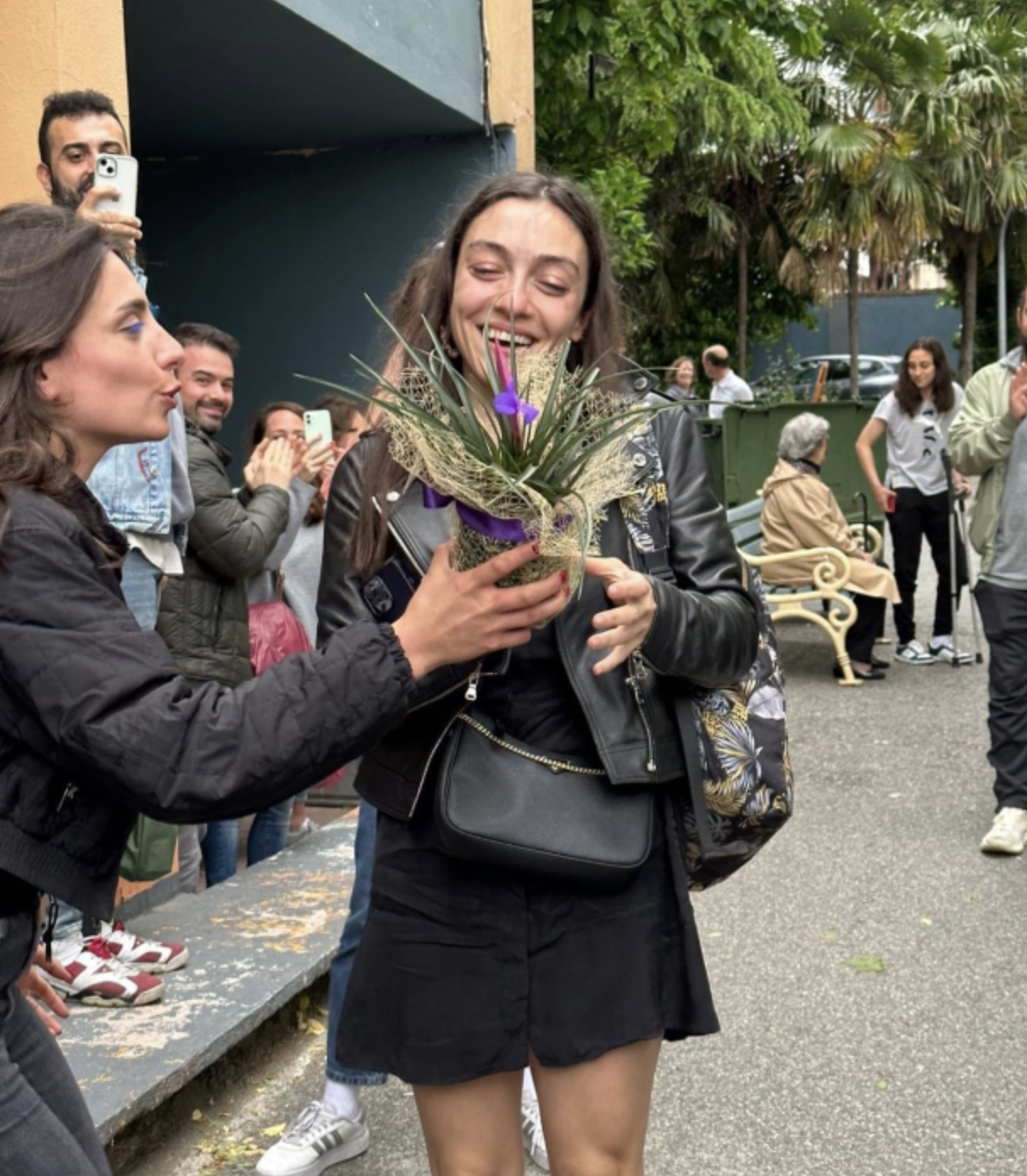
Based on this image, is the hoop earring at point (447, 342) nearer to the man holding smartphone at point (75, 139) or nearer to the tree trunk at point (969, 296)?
the man holding smartphone at point (75, 139)

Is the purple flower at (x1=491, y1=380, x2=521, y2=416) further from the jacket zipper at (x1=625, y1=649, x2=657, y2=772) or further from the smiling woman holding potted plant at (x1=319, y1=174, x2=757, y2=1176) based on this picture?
the jacket zipper at (x1=625, y1=649, x2=657, y2=772)

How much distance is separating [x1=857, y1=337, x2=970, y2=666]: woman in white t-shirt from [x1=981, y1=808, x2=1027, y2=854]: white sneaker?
4085 millimetres

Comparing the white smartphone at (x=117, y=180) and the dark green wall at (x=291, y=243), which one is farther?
the dark green wall at (x=291, y=243)

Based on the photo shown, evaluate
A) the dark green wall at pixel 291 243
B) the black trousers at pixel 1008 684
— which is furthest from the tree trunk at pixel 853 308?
the black trousers at pixel 1008 684

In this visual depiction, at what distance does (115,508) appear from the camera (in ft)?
14.3

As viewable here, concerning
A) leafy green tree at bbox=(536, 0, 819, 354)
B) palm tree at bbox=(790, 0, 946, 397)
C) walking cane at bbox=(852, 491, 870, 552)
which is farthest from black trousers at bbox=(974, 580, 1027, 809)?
palm tree at bbox=(790, 0, 946, 397)

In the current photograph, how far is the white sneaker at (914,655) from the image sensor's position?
10.7 meters

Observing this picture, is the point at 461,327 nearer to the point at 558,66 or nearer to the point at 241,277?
the point at 241,277

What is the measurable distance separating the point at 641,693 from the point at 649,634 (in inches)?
5.4

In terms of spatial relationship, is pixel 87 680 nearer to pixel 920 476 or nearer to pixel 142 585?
pixel 142 585

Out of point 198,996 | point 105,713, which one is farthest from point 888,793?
point 105,713

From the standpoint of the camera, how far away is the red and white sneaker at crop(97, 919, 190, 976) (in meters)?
4.59

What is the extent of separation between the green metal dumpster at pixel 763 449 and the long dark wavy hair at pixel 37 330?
1082 cm

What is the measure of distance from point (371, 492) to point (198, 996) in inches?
98.3
